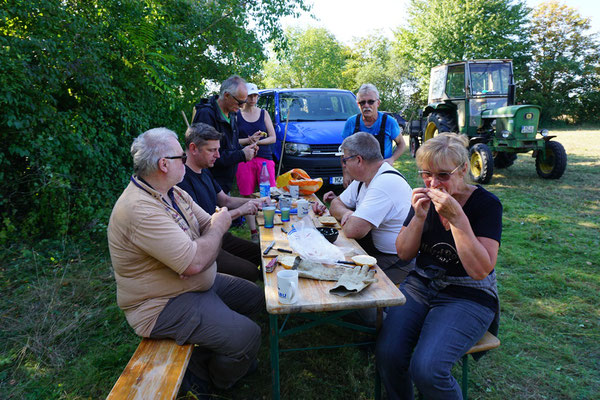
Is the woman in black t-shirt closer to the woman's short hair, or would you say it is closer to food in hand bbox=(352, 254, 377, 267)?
the woman's short hair

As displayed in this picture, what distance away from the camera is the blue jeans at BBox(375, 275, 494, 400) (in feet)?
5.46

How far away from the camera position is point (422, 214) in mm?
1979

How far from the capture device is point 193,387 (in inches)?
83.3

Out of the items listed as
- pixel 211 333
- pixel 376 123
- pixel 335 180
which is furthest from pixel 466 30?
pixel 211 333

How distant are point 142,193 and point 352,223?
1343 mm

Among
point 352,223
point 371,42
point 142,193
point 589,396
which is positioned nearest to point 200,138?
point 142,193

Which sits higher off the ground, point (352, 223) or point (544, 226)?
point (352, 223)

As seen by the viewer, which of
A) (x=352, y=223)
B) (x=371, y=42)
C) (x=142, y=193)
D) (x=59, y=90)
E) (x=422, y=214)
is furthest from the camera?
(x=371, y=42)

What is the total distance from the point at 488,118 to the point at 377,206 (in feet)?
23.8

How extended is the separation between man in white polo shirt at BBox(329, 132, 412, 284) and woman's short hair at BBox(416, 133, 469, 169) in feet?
1.67

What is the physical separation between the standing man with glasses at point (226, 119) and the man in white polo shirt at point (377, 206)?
1396 mm

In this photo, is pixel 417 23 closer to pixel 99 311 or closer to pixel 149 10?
pixel 149 10

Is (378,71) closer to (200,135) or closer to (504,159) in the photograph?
(504,159)

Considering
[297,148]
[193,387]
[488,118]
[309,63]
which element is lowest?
[193,387]
